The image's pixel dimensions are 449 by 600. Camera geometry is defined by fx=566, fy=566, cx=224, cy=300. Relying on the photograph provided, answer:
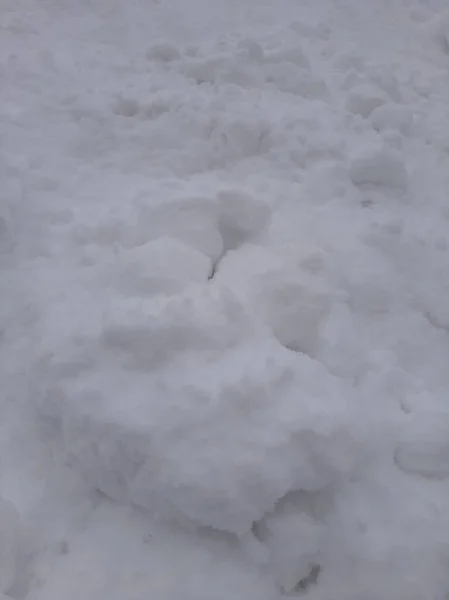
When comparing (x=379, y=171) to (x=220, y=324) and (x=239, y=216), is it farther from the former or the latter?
(x=220, y=324)

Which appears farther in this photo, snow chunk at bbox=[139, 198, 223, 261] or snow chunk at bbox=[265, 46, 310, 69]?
snow chunk at bbox=[265, 46, 310, 69]

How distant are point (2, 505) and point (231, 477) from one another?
20.2 inches

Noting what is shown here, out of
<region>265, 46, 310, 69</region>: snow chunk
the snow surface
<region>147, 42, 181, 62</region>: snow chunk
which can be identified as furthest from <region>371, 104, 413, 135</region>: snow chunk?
<region>147, 42, 181, 62</region>: snow chunk

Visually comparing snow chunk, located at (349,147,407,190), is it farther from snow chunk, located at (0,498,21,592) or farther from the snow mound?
snow chunk, located at (0,498,21,592)

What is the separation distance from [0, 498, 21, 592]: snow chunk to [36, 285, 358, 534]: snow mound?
0.18 metres

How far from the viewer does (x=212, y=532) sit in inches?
52.3

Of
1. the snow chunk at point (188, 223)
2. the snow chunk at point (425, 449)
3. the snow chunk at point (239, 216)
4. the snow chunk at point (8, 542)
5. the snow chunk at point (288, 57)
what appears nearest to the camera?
the snow chunk at point (8, 542)

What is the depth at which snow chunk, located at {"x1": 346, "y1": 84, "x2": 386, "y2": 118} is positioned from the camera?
2.48 m

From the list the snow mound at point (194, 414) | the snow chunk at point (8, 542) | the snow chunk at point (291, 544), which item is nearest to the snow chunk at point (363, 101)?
the snow mound at point (194, 414)

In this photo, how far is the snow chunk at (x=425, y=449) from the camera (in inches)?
57.6

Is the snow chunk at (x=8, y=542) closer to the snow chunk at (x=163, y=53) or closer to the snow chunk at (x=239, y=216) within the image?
the snow chunk at (x=239, y=216)

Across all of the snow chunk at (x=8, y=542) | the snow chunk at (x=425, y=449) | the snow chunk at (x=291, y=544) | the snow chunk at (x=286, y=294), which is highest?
the snow chunk at (x=286, y=294)

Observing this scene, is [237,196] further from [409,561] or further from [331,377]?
[409,561]

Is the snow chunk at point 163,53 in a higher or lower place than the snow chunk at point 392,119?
lower
